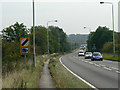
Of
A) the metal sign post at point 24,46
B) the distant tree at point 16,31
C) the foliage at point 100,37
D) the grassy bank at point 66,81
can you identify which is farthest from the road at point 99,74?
the foliage at point 100,37

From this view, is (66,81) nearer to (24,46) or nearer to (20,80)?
(20,80)

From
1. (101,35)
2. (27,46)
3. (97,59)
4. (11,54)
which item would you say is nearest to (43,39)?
(97,59)

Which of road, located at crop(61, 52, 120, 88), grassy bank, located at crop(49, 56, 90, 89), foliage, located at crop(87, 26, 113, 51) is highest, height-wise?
foliage, located at crop(87, 26, 113, 51)

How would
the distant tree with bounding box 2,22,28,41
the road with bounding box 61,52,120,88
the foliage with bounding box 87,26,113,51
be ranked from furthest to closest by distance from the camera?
the foliage with bounding box 87,26,113,51, the distant tree with bounding box 2,22,28,41, the road with bounding box 61,52,120,88

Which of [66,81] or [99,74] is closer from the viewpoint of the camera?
[66,81]

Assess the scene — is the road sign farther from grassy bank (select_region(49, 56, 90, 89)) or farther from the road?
the road

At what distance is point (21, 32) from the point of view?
114 ft

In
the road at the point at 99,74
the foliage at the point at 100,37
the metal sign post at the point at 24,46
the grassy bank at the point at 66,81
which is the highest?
the foliage at the point at 100,37

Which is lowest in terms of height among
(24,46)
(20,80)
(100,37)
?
(20,80)

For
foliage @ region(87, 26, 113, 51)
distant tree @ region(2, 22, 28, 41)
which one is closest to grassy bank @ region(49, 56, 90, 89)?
distant tree @ region(2, 22, 28, 41)

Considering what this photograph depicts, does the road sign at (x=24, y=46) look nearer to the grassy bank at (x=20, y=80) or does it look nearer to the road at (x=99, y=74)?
the grassy bank at (x=20, y=80)

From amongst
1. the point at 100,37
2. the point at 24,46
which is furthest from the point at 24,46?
the point at 100,37

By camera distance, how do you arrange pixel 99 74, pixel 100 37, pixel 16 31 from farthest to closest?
pixel 100 37, pixel 16 31, pixel 99 74

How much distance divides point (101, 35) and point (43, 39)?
53930 millimetres
